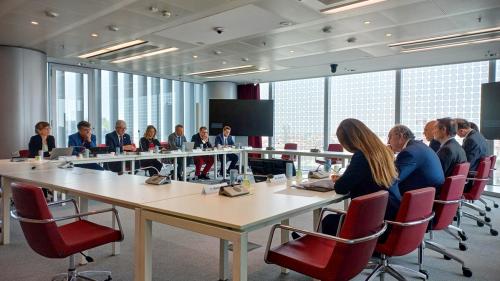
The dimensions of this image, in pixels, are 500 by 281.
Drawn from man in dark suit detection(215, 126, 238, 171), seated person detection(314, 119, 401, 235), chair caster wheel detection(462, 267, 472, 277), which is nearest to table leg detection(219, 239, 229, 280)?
seated person detection(314, 119, 401, 235)

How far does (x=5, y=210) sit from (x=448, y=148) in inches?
176

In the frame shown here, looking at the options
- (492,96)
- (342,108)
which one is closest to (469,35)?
(492,96)

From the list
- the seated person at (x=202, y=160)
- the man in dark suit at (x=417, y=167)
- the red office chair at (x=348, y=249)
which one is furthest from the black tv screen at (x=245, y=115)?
the red office chair at (x=348, y=249)

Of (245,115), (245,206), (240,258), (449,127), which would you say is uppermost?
(245,115)

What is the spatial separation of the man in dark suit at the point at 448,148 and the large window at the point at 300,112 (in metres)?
5.86

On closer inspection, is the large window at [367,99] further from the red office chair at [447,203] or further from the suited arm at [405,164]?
the suited arm at [405,164]

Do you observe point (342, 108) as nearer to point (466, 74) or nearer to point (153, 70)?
point (466, 74)

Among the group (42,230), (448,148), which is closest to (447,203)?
(448,148)

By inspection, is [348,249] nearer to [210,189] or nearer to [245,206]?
[245,206]

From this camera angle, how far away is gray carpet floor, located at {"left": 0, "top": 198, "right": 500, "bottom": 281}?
277cm

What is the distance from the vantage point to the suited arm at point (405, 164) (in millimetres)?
2645

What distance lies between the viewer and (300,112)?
10148 mm

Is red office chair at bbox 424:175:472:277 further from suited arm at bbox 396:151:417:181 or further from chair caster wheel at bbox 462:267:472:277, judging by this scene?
suited arm at bbox 396:151:417:181

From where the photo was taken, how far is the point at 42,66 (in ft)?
21.4
